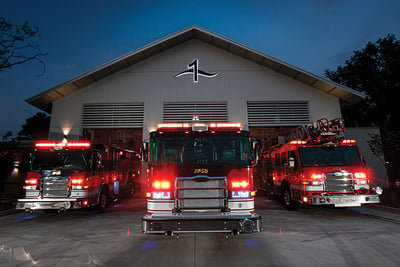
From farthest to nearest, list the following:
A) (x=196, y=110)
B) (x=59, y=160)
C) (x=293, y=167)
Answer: (x=196, y=110)
(x=293, y=167)
(x=59, y=160)

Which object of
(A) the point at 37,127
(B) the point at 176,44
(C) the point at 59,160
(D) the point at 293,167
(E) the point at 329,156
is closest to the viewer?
(C) the point at 59,160

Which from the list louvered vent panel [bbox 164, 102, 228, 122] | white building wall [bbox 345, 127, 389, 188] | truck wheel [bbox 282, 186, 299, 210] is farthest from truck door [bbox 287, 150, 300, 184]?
white building wall [bbox 345, 127, 389, 188]

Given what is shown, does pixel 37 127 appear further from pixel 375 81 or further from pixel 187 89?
pixel 375 81

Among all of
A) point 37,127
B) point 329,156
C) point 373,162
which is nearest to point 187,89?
point 329,156

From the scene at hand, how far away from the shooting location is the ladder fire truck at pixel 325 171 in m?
7.74

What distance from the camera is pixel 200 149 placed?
5453 mm

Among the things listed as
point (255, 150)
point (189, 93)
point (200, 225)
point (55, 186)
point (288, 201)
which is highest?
point (189, 93)

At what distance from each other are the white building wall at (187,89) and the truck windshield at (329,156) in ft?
22.5

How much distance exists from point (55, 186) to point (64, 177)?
441 mm

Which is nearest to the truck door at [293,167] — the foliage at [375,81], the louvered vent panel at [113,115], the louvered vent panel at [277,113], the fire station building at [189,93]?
the fire station building at [189,93]

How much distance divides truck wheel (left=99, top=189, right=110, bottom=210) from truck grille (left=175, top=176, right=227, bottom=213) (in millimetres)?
5839

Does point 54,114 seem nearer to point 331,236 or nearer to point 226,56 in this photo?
point 226,56

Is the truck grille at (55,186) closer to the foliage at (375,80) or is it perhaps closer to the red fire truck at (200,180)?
the red fire truck at (200,180)

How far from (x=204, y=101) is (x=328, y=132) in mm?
8412
